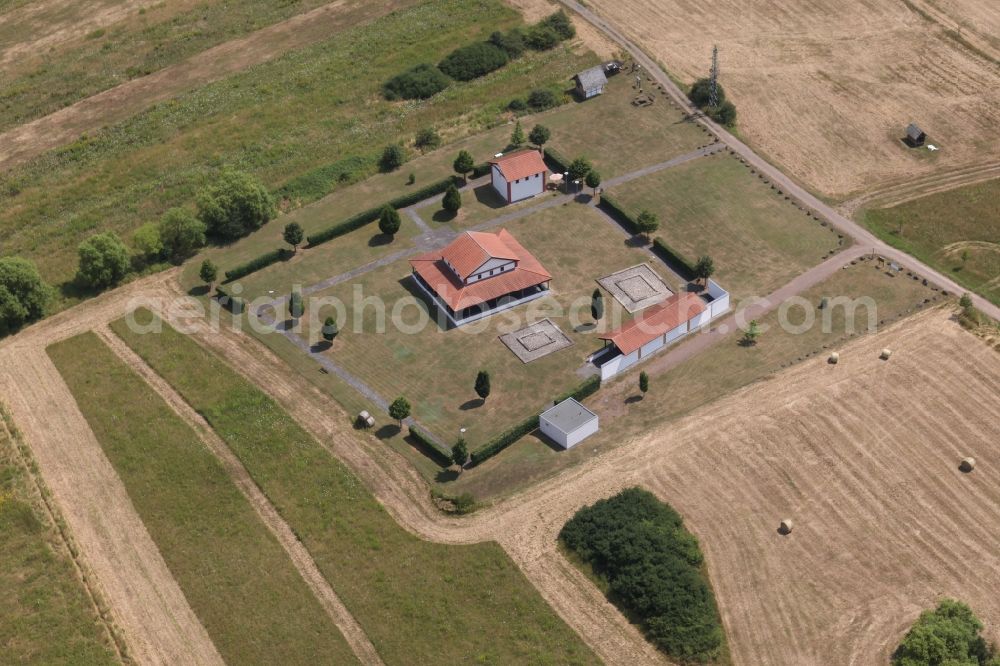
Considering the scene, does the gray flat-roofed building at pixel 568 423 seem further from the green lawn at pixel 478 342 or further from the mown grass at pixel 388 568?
the mown grass at pixel 388 568

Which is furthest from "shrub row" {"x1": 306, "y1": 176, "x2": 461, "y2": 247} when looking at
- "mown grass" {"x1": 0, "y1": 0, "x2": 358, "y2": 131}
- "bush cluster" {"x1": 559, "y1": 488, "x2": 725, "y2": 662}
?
"mown grass" {"x1": 0, "y1": 0, "x2": 358, "y2": 131}

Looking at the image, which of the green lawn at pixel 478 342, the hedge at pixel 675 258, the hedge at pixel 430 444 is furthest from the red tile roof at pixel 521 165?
the hedge at pixel 430 444

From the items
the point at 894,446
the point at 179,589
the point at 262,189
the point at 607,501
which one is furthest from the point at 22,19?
the point at 894,446

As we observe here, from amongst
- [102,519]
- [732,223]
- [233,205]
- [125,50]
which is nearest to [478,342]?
[732,223]

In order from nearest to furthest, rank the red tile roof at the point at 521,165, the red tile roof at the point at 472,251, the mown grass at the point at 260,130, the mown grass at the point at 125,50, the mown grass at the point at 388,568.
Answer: the mown grass at the point at 388,568
the red tile roof at the point at 472,251
the red tile roof at the point at 521,165
the mown grass at the point at 260,130
the mown grass at the point at 125,50

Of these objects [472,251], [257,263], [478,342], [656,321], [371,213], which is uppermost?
[257,263]

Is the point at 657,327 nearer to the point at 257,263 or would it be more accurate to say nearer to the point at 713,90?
the point at 257,263

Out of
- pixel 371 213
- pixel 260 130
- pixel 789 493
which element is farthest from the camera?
pixel 260 130
